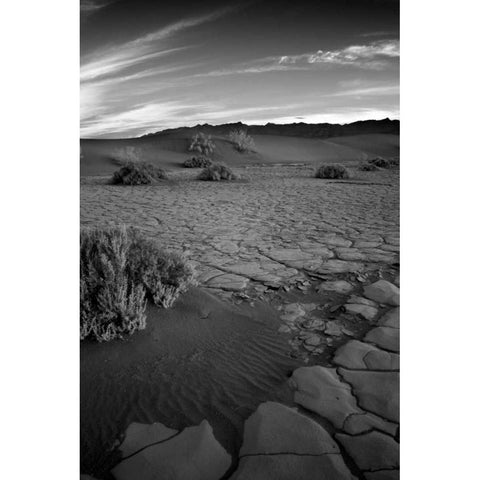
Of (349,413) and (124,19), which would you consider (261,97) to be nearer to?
(124,19)

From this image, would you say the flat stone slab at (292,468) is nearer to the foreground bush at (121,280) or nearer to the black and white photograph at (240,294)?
the black and white photograph at (240,294)

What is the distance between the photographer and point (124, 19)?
300 centimetres

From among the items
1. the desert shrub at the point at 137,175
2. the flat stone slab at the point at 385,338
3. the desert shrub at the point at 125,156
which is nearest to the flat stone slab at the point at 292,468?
the flat stone slab at the point at 385,338

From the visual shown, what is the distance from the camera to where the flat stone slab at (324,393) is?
→ 75.5 inches

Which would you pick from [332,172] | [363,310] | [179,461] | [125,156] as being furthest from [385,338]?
[125,156]

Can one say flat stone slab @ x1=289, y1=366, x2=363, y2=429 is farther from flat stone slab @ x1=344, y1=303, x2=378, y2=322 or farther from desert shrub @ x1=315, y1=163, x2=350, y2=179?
desert shrub @ x1=315, y1=163, x2=350, y2=179

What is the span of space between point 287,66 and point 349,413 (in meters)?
3.33

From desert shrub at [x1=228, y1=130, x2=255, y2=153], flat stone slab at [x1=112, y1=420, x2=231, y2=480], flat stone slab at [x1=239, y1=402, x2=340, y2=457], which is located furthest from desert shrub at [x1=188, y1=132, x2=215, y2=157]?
flat stone slab at [x1=112, y1=420, x2=231, y2=480]

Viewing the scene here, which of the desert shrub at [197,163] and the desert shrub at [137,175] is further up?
the desert shrub at [197,163]

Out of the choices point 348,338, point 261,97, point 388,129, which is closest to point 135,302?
point 348,338

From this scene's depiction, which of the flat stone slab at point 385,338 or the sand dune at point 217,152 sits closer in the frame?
the flat stone slab at point 385,338

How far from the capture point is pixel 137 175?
1205 centimetres

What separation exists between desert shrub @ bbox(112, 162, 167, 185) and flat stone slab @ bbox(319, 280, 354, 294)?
933cm

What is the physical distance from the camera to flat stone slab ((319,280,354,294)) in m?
3.43
